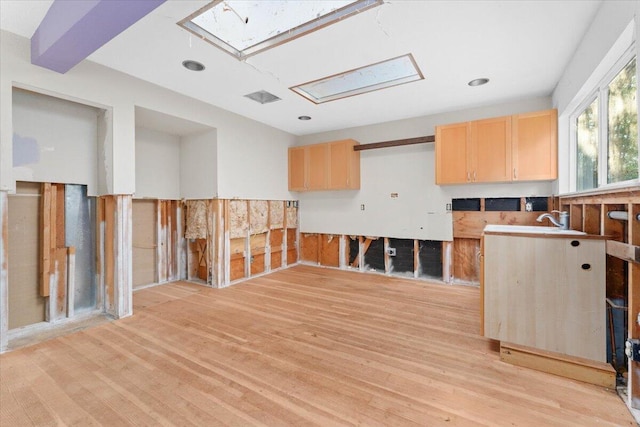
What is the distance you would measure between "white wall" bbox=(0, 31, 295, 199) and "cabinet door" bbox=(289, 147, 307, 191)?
28cm

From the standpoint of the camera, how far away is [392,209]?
4.59 m

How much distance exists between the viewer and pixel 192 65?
2.74m

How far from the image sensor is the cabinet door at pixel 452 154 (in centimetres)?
376

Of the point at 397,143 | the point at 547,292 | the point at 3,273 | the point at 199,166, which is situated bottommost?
the point at 547,292

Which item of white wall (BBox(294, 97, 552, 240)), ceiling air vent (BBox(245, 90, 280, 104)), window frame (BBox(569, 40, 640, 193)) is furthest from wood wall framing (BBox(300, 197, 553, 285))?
ceiling air vent (BBox(245, 90, 280, 104))

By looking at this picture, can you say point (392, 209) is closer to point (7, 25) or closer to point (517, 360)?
point (517, 360)

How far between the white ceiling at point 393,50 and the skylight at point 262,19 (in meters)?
0.09

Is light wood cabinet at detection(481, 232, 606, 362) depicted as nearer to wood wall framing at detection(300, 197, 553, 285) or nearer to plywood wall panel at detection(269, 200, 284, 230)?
→ wood wall framing at detection(300, 197, 553, 285)

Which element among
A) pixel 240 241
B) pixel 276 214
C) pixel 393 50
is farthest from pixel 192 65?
pixel 276 214

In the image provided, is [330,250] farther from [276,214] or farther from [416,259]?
[416,259]

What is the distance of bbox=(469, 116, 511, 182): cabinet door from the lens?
Result: 349cm

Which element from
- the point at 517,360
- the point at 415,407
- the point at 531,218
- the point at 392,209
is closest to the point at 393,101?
the point at 392,209

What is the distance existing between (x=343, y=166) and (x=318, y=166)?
1.66 feet

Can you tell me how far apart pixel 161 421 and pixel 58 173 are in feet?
8.75
